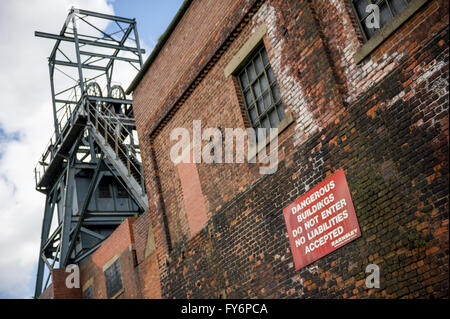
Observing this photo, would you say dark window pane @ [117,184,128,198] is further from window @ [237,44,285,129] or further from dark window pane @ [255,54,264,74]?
dark window pane @ [255,54,264,74]

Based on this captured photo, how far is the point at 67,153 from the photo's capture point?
2050 centimetres

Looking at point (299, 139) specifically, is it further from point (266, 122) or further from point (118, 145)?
point (118, 145)

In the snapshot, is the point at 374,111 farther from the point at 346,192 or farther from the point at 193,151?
the point at 193,151

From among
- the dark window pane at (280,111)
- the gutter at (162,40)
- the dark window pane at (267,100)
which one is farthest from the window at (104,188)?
the dark window pane at (280,111)

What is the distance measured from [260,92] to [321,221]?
270cm

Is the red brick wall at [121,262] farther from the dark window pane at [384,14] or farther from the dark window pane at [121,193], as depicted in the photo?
the dark window pane at [384,14]

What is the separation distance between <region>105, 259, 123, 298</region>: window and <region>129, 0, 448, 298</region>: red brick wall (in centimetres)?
322

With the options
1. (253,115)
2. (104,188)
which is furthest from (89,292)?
(253,115)

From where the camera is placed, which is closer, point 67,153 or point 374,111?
point 374,111

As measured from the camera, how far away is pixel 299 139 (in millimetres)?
7371

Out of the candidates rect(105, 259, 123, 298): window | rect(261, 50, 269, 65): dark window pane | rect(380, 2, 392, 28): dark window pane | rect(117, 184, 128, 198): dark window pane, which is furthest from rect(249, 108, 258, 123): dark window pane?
rect(117, 184, 128, 198): dark window pane

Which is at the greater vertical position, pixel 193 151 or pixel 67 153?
pixel 67 153
